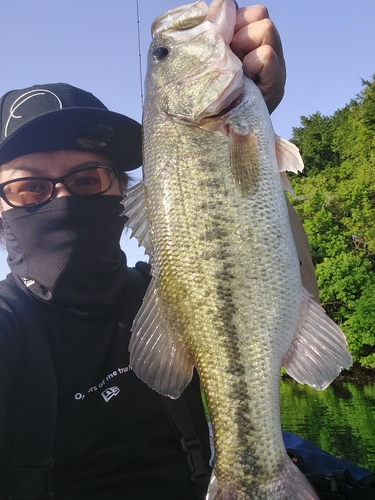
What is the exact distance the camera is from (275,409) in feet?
6.08

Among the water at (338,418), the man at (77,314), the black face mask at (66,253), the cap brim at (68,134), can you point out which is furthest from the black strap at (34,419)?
the water at (338,418)

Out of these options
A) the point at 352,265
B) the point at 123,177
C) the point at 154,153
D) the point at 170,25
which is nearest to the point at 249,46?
the point at 170,25

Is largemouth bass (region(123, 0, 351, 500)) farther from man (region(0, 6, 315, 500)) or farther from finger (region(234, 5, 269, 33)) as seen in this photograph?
man (region(0, 6, 315, 500))

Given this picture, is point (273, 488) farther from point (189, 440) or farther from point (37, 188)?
point (37, 188)

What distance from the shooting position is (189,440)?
2.53 metres

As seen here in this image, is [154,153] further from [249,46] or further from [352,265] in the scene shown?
[352,265]

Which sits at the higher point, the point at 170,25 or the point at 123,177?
the point at 170,25

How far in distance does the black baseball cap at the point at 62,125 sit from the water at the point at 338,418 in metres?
10.2

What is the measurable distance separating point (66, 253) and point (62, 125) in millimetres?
754

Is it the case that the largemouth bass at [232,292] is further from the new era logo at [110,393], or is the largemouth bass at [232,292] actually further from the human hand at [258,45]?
the new era logo at [110,393]

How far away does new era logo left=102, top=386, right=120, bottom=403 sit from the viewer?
2584 millimetres

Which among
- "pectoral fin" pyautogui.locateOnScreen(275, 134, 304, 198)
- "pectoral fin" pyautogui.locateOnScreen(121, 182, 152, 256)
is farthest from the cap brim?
"pectoral fin" pyautogui.locateOnScreen(275, 134, 304, 198)

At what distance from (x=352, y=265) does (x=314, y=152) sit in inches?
661

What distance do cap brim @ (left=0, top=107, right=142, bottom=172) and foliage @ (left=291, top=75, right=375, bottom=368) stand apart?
27.6 metres
